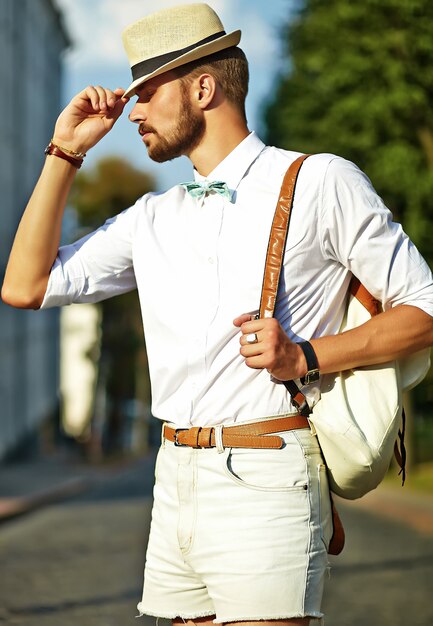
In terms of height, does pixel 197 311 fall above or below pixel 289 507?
above

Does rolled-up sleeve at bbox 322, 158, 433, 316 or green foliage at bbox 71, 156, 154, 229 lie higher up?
green foliage at bbox 71, 156, 154, 229

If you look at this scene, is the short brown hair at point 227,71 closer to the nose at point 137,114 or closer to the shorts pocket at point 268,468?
the nose at point 137,114

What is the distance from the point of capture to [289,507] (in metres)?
2.86

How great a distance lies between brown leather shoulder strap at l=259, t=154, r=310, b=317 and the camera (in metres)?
2.89

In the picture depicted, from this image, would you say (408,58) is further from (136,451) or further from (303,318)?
(136,451)

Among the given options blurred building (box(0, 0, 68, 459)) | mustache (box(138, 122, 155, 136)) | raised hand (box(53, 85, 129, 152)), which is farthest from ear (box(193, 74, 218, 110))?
blurred building (box(0, 0, 68, 459))

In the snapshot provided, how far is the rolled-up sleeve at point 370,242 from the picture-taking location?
291 cm

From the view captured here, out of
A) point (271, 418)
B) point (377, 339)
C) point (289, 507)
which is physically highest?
point (377, 339)

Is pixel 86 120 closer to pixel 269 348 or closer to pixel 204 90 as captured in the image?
pixel 204 90

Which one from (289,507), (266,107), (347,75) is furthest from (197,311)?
(266,107)

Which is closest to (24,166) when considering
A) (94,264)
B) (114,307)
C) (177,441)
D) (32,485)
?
(114,307)

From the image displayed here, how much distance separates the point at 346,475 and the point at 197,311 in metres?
0.55

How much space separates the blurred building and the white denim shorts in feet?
96.7

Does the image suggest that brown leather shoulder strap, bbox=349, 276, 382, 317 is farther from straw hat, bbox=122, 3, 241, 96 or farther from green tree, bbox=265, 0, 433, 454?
green tree, bbox=265, 0, 433, 454
